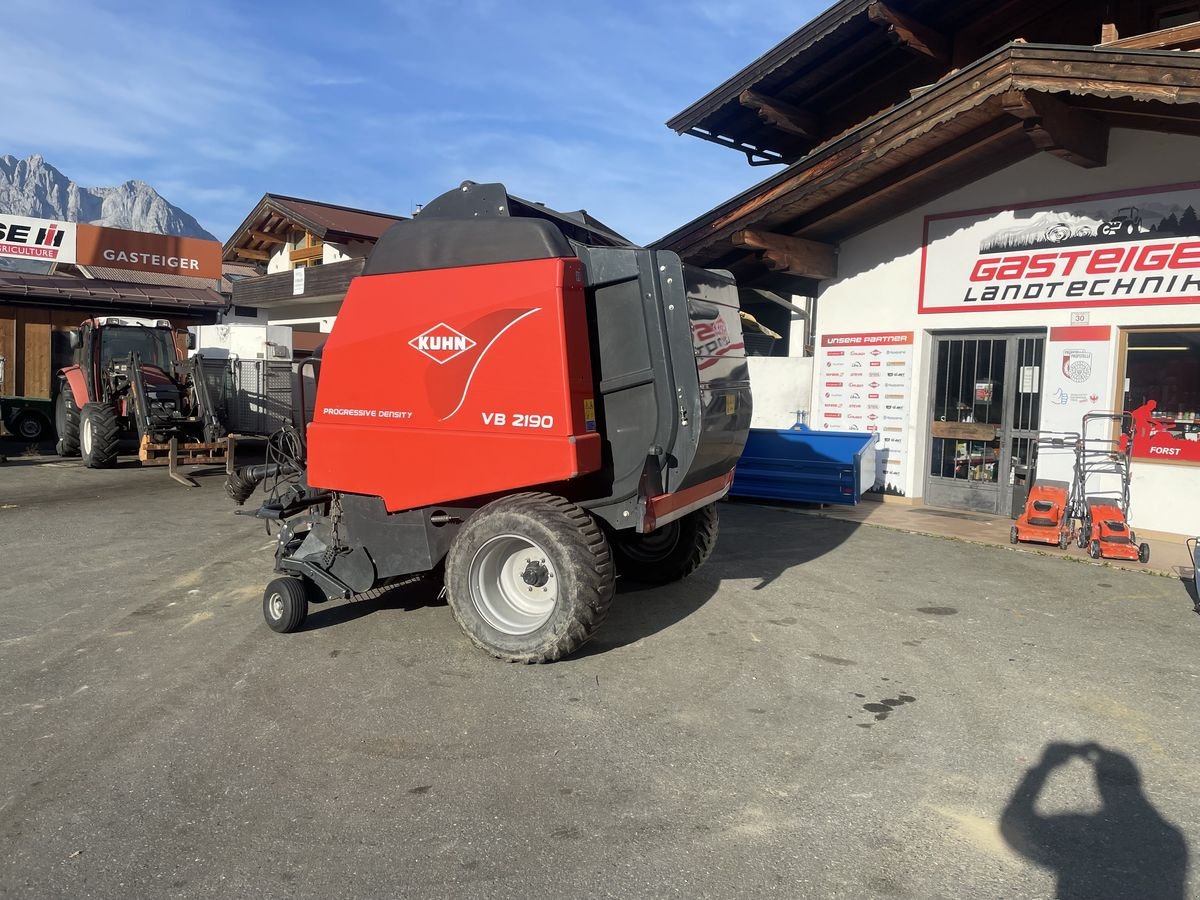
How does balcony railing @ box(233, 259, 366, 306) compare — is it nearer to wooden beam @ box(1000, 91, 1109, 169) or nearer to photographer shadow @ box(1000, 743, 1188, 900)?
wooden beam @ box(1000, 91, 1109, 169)

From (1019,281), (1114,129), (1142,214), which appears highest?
(1114,129)

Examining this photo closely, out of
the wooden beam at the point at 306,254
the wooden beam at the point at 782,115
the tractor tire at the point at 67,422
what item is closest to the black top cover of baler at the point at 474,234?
the wooden beam at the point at 782,115

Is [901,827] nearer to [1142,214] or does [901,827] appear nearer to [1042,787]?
[1042,787]

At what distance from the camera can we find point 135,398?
13.2m

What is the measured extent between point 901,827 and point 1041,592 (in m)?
4.29

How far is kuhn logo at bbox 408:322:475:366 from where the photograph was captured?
15.9ft

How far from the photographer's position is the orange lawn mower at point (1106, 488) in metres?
7.73

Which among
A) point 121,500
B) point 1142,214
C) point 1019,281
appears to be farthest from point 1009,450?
point 121,500

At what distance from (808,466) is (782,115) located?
5613 mm

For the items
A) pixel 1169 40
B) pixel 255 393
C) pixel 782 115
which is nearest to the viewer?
pixel 1169 40

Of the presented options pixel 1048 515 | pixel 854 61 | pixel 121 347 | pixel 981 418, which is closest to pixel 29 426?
pixel 121 347

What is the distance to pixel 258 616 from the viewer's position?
227 inches

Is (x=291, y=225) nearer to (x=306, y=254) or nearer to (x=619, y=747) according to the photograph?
(x=306, y=254)

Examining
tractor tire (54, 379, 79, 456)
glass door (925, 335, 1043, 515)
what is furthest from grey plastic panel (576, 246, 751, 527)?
tractor tire (54, 379, 79, 456)
